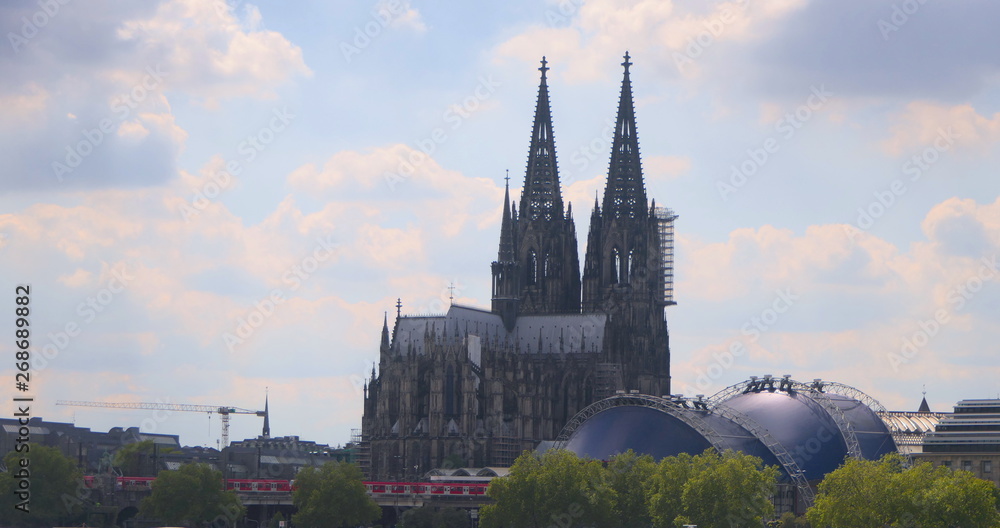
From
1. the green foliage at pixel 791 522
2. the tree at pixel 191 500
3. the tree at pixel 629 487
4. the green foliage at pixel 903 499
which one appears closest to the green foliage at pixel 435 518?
the tree at pixel 629 487

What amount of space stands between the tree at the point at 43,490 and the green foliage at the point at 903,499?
68.2 m

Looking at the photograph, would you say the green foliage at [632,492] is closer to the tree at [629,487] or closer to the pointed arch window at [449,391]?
the tree at [629,487]

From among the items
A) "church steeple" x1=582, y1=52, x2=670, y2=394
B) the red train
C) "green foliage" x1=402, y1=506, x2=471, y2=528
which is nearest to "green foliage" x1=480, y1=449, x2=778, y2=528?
"green foliage" x1=402, y1=506, x2=471, y2=528

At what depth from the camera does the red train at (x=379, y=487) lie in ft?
501

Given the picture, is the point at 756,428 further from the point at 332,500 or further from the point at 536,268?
the point at 536,268

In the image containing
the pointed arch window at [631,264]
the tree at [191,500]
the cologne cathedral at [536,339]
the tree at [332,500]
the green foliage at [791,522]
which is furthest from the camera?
the pointed arch window at [631,264]

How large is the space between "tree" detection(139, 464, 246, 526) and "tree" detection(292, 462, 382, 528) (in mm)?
6406

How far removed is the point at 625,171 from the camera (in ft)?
639

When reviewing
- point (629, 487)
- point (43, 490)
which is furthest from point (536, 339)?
point (43, 490)

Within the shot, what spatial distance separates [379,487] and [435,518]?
49.1ft

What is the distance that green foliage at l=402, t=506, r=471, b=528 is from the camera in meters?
144

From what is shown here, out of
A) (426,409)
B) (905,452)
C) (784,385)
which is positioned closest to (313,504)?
(426,409)

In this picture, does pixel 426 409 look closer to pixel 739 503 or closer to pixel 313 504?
pixel 313 504

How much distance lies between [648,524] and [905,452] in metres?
41.0
